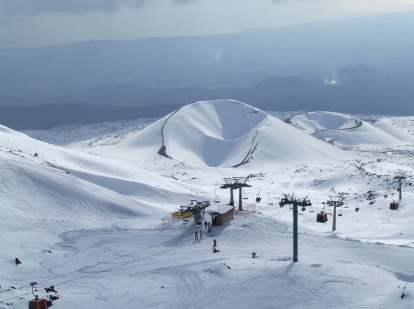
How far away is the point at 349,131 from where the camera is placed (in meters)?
142

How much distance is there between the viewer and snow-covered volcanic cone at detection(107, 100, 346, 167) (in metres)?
99.2

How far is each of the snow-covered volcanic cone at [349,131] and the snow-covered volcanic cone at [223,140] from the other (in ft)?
80.6

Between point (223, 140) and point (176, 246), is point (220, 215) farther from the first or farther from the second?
point (223, 140)

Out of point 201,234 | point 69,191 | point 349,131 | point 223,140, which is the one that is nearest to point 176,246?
point 201,234

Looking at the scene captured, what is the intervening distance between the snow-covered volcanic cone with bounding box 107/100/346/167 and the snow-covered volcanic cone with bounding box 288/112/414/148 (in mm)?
A: 24582

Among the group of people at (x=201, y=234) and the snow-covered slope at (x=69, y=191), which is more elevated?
the snow-covered slope at (x=69, y=191)

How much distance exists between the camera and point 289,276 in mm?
21734

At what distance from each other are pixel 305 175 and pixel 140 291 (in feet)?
190

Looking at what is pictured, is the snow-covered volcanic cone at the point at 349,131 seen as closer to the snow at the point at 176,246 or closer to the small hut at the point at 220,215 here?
the snow at the point at 176,246

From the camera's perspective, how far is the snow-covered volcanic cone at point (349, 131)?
134 m

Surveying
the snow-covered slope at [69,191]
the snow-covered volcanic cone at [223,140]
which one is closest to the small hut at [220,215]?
the snow-covered slope at [69,191]

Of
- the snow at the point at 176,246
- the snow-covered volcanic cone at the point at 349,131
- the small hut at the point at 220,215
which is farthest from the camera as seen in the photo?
the snow-covered volcanic cone at the point at 349,131

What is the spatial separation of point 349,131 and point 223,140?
50.8m

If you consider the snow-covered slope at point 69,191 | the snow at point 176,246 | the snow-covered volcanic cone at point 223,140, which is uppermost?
the snow-covered volcanic cone at point 223,140
